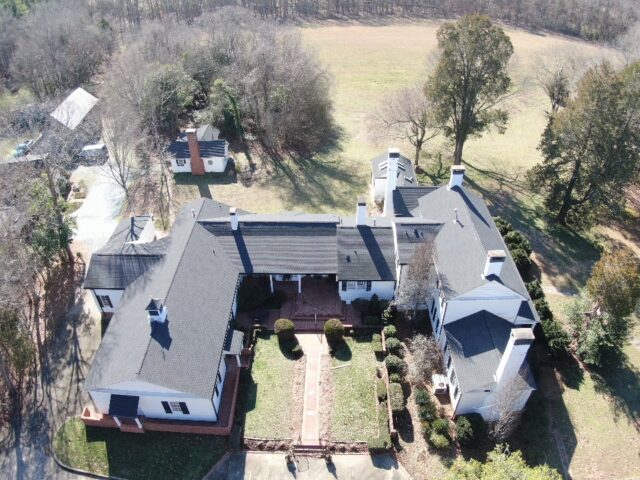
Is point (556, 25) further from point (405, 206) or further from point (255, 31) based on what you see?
point (405, 206)

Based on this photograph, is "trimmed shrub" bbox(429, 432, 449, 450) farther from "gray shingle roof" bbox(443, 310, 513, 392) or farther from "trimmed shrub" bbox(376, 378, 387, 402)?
"trimmed shrub" bbox(376, 378, 387, 402)

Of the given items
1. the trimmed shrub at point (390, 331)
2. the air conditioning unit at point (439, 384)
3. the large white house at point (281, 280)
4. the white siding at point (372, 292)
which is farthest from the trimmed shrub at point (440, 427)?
the white siding at point (372, 292)

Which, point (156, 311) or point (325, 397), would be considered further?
point (325, 397)

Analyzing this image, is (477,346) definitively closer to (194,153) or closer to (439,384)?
(439,384)

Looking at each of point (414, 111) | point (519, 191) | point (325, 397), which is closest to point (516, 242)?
point (519, 191)

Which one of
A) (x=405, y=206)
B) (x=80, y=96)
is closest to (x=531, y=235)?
(x=405, y=206)

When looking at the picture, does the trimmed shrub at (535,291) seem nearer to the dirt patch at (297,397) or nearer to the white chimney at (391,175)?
the white chimney at (391,175)
